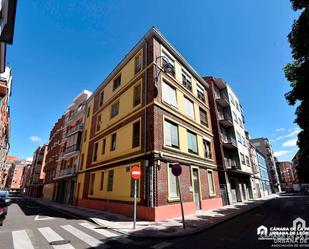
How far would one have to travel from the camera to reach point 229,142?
22.9 metres

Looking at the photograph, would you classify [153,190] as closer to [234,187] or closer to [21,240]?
[21,240]

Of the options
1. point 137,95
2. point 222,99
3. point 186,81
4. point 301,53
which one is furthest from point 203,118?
point 301,53

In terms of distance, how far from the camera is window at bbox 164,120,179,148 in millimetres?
12797

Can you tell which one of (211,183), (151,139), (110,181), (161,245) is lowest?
(161,245)

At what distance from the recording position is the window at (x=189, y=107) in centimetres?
1655

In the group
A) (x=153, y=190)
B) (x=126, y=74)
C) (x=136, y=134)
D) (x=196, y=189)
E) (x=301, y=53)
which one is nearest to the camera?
(x=301, y=53)

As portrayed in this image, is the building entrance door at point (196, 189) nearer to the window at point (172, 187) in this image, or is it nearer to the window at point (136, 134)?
the window at point (172, 187)

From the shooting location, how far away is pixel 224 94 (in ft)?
88.1

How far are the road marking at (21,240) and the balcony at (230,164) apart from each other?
19.5 metres

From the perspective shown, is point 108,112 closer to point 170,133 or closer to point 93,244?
point 170,133

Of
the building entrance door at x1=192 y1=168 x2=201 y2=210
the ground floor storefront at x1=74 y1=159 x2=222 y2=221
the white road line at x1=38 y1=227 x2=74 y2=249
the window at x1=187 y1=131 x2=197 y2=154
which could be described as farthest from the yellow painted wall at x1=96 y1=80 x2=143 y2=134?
the white road line at x1=38 y1=227 x2=74 y2=249

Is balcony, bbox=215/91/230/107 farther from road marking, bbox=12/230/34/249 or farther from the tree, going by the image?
road marking, bbox=12/230/34/249

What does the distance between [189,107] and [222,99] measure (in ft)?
31.0

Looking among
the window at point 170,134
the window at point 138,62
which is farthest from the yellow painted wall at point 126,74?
the window at point 170,134
